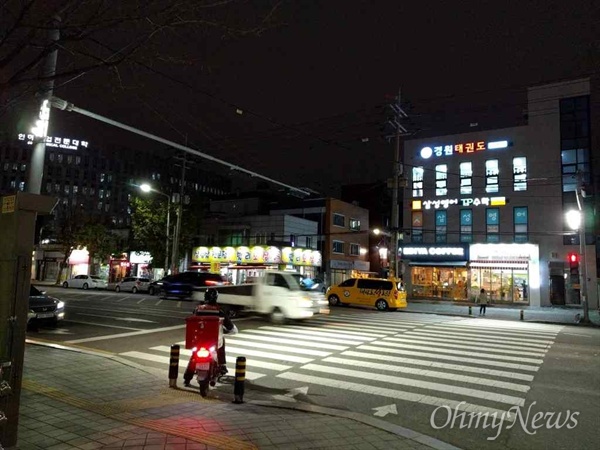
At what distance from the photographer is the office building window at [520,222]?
1394 inches

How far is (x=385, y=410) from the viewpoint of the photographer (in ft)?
23.1

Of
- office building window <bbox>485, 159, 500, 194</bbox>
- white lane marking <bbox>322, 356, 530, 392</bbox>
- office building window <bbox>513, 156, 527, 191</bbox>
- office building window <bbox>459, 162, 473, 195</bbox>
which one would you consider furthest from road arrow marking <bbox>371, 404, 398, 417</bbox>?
office building window <bbox>459, 162, 473, 195</bbox>

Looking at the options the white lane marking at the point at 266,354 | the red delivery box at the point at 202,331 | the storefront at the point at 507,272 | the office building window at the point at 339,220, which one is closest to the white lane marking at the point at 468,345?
the white lane marking at the point at 266,354

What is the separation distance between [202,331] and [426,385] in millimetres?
4338

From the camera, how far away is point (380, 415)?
679 cm

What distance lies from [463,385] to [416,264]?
30897 millimetres

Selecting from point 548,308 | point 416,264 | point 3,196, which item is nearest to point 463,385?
point 3,196

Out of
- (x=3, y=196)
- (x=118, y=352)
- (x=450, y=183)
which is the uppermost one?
(x=450, y=183)

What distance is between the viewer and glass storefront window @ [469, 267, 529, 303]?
34531 mm

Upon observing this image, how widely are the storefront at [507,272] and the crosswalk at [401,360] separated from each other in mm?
18675

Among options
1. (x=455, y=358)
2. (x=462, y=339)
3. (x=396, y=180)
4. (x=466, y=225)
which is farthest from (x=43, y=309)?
(x=466, y=225)

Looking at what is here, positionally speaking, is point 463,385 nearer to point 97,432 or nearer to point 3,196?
point 97,432

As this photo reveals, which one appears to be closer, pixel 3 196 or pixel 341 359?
pixel 3 196

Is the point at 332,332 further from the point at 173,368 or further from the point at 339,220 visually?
the point at 339,220
